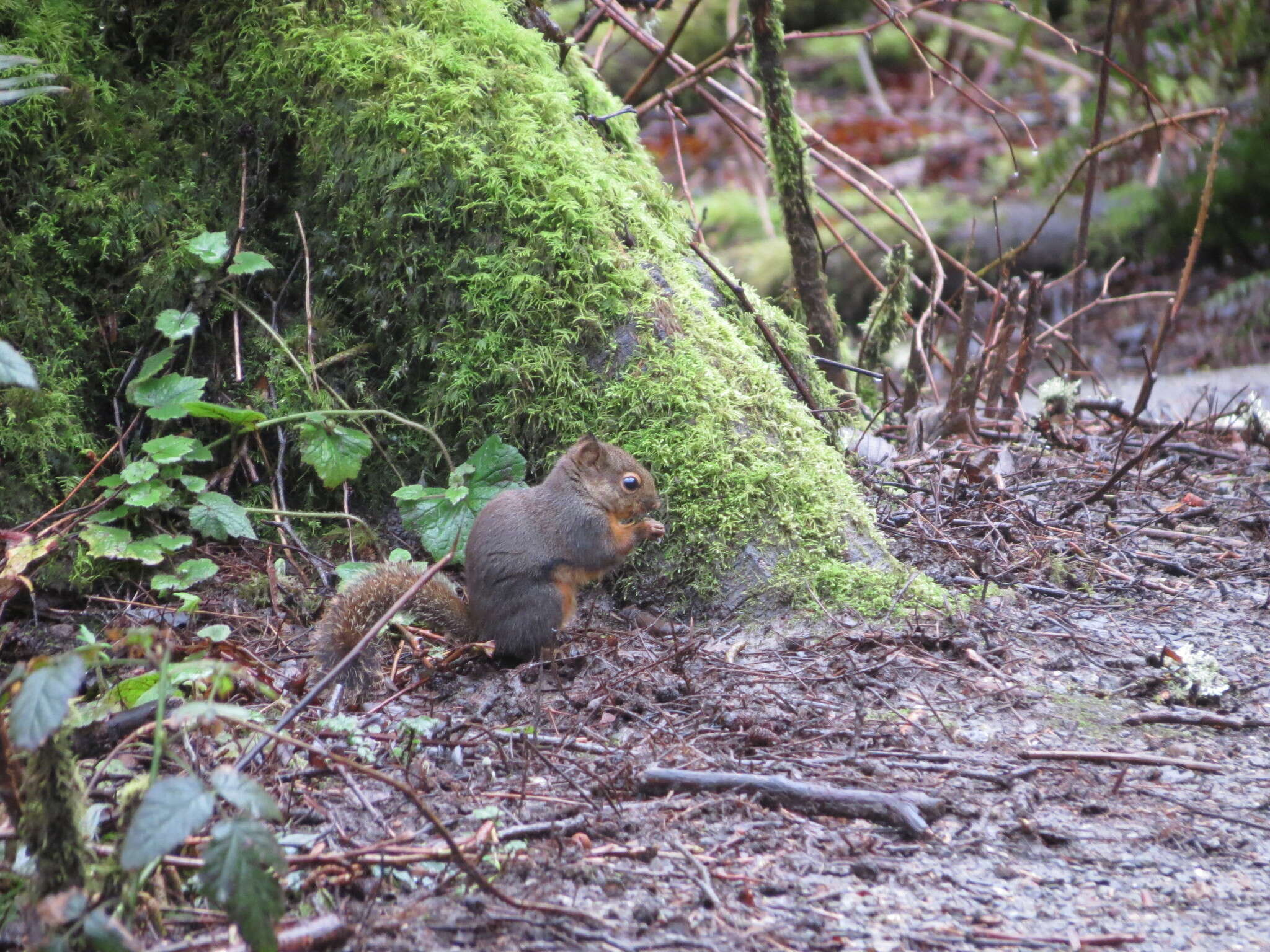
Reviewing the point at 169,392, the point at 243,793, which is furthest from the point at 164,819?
the point at 169,392

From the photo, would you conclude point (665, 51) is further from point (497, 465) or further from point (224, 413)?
point (224, 413)

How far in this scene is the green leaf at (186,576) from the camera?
345 cm

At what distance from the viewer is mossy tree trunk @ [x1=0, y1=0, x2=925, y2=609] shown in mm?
3703

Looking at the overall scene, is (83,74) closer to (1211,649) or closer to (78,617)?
(78,617)

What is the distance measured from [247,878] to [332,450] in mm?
2195

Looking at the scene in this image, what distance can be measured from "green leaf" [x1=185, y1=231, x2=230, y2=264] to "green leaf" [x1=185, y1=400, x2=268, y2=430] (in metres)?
0.52

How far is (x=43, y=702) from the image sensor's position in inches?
64.6

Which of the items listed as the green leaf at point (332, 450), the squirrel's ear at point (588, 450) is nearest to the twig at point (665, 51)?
the squirrel's ear at point (588, 450)

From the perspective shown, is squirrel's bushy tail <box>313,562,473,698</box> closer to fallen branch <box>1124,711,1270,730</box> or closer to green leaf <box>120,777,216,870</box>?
green leaf <box>120,777,216,870</box>

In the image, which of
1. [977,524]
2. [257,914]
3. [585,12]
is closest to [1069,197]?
[585,12]

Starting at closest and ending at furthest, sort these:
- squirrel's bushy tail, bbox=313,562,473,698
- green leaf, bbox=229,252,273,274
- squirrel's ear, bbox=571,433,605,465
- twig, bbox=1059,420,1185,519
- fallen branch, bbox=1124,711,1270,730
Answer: fallen branch, bbox=1124,711,1270,730 → squirrel's bushy tail, bbox=313,562,473,698 → squirrel's ear, bbox=571,433,605,465 → green leaf, bbox=229,252,273,274 → twig, bbox=1059,420,1185,519

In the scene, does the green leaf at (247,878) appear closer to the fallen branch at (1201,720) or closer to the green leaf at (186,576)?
the green leaf at (186,576)

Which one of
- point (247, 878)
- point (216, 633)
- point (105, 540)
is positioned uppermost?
Result: point (247, 878)

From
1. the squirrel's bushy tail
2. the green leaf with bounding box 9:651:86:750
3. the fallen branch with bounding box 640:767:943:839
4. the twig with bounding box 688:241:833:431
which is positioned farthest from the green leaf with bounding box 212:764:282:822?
the twig with bounding box 688:241:833:431
